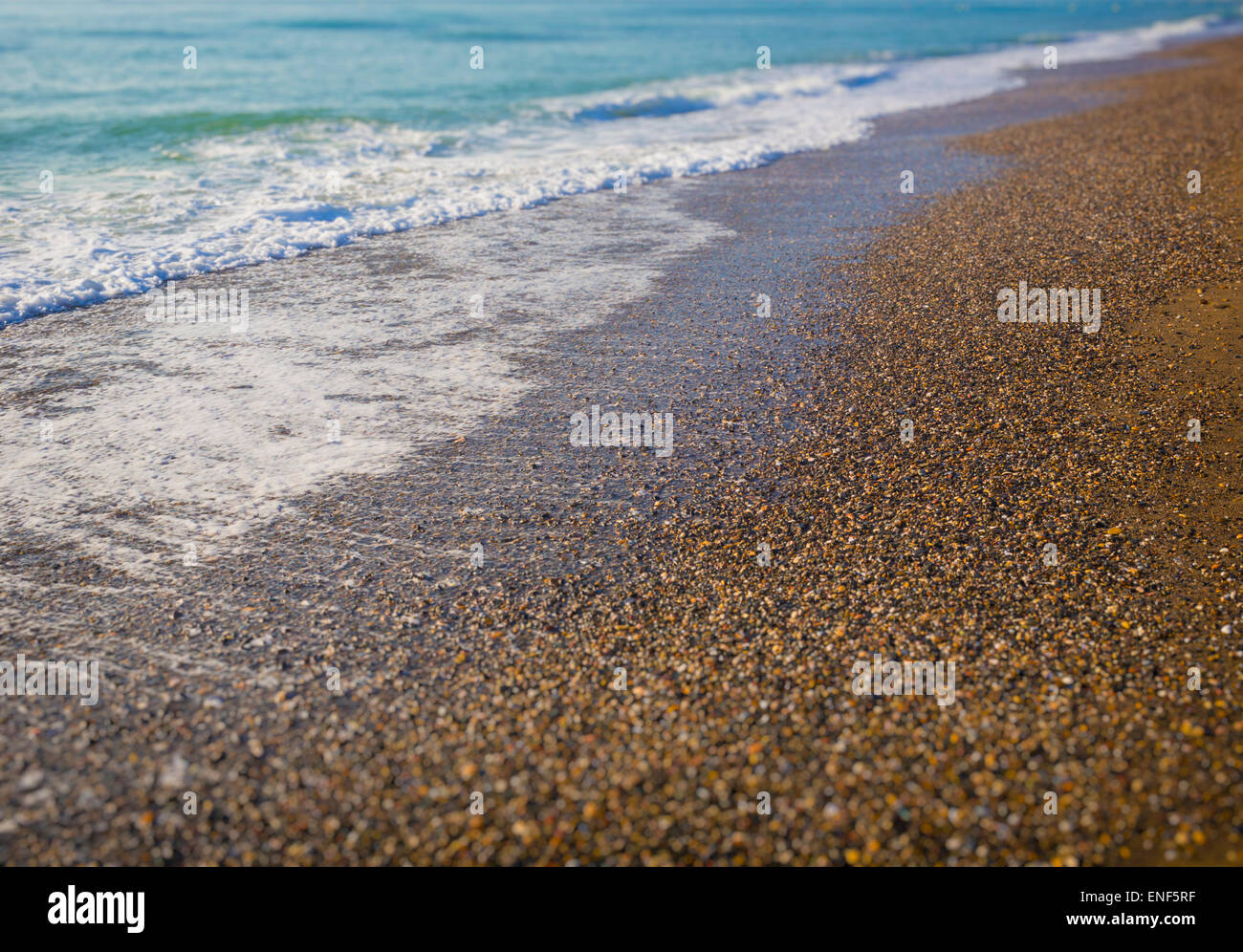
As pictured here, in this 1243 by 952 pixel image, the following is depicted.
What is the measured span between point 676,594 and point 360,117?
23.7 metres

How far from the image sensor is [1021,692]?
4.59 m

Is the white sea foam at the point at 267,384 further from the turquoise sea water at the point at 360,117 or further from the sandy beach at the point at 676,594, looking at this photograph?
the turquoise sea water at the point at 360,117

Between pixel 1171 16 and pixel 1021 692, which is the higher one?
pixel 1171 16

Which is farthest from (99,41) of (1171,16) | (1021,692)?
(1171,16)

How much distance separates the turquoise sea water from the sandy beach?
4.17m

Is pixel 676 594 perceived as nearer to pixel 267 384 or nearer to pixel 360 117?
pixel 267 384

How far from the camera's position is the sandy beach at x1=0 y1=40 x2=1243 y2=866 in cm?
397

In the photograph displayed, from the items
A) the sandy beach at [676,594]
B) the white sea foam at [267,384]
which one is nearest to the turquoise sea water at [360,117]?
the white sea foam at [267,384]

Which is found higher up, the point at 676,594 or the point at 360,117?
the point at 360,117

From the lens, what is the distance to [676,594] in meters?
5.41

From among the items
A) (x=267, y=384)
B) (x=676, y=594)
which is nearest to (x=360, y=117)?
(x=267, y=384)

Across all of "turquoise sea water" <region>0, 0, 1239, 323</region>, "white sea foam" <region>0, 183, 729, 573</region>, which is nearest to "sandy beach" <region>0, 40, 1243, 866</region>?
"white sea foam" <region>0, 183, 729, 573</region>

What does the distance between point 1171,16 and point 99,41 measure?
87.6 metres
